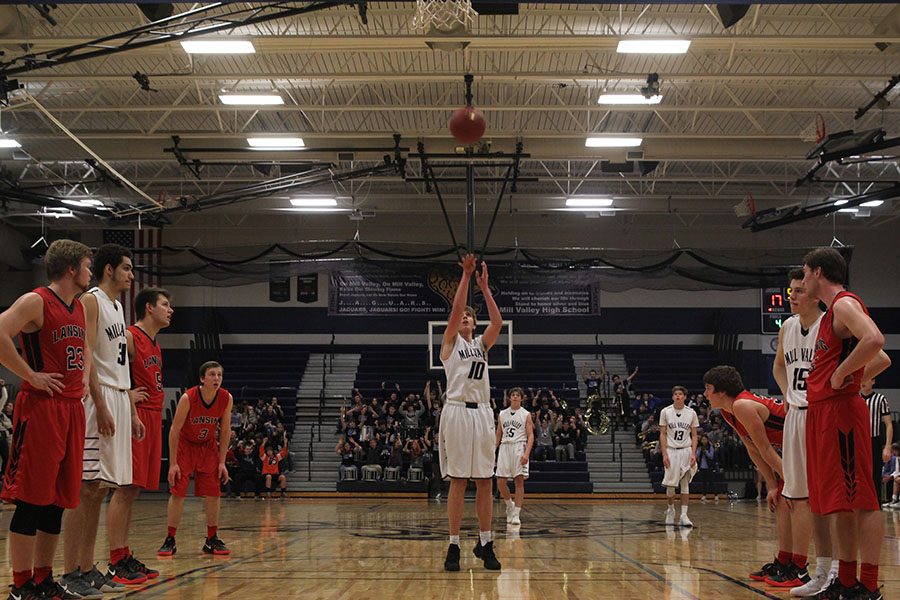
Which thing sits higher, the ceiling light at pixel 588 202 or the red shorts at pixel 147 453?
the ceiling light at pixel 588 202

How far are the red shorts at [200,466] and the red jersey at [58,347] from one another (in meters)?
3.26

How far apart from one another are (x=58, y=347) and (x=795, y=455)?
15.4ft

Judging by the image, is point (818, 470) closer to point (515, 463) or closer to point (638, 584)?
point (638, 584)

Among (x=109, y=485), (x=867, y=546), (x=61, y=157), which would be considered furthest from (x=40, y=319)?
(x=61, y=157)

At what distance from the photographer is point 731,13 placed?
14.1 metres

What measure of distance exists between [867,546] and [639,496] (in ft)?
58.4

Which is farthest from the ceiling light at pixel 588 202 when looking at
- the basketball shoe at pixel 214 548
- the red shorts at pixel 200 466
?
the basketball shoe at pixel 214 548

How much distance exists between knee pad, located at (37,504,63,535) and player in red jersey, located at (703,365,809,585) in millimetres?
4741

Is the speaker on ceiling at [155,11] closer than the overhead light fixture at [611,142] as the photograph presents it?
Yes

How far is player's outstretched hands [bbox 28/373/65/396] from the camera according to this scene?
534 cm

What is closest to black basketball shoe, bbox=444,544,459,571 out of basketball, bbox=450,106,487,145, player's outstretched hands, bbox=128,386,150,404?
player's outstretched hands, bbox=128,386,150,404

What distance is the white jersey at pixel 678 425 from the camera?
13.8 m

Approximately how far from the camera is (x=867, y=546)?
5.30 meters

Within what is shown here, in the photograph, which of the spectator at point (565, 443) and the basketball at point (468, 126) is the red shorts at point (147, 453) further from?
the spectator at point (565, 443)
